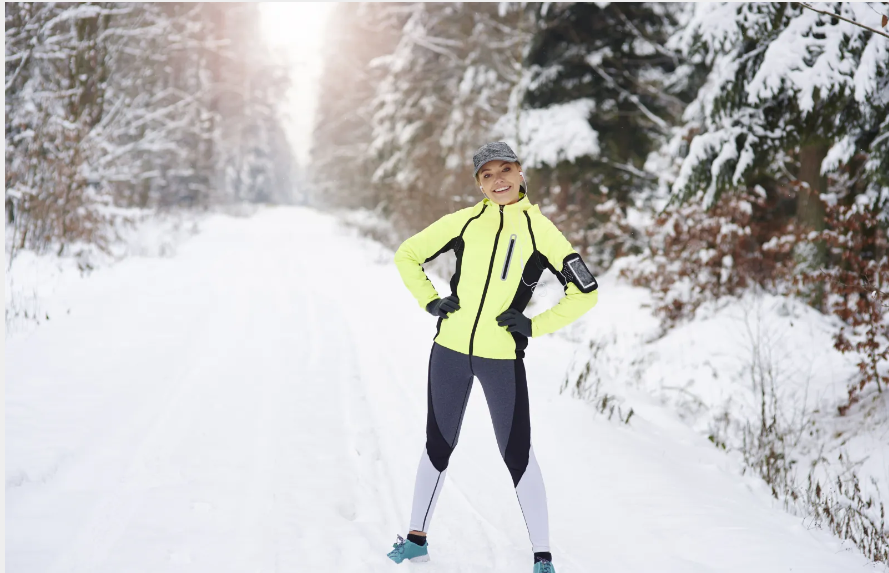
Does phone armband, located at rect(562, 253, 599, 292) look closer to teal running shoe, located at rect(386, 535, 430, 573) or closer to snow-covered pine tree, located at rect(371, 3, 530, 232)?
teal running shoe, located at rect(386, 535, 430, 573)

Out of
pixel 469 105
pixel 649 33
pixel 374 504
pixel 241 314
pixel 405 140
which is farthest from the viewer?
pixel 405 140

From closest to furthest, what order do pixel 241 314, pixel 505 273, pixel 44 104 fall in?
pixel 505 273
pixel 241 314
pixel 44 104

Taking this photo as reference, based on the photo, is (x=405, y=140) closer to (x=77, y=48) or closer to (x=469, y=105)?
(x=469, y=105)

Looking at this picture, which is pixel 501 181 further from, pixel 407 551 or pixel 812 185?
pixel 812 185

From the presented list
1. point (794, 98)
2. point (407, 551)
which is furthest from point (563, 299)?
point (794, 98)

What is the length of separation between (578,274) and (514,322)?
369 mm

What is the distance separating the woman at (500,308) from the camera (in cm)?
256

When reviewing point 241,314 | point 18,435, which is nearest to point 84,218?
point 241,314

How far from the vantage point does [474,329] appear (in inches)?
103

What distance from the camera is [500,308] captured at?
2.61m

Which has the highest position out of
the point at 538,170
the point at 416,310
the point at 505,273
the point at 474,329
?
the point at 538,170

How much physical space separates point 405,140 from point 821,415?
1498cm

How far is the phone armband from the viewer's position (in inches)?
96.9

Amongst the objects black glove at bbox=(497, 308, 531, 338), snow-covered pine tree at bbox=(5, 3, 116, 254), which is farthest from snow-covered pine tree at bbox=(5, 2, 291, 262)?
black glove at bbox=(497, 308, 531, 338)
